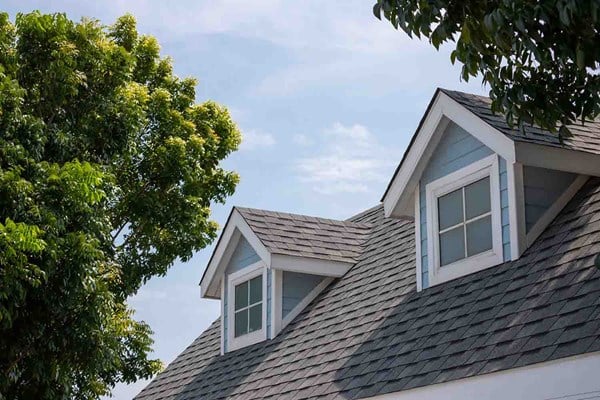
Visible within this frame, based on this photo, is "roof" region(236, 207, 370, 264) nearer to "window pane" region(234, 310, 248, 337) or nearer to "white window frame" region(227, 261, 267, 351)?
"white window frame" region(227, 261, 267, 351)

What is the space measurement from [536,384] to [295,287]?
6453 millimetres

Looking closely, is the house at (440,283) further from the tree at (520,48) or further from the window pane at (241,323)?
the tree at (520,48)

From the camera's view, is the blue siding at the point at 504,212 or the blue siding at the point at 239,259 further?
the blue siding at the point at 239,259

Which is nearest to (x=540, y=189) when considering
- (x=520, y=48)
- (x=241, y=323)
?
(x=520, y=48)

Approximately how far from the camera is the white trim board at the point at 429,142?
10.3 meters

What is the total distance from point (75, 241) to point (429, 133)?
5111 mm

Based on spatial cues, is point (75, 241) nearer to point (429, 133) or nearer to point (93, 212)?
point (93, 212)

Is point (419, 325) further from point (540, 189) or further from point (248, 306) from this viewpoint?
point (248, 306)

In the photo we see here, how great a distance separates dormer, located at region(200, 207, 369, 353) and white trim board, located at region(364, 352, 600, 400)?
5.15m

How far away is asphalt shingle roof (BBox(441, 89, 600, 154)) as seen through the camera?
33.2 feet

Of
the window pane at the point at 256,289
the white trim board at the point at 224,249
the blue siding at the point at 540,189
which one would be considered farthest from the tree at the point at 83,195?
the blue siding at the point at 540,189

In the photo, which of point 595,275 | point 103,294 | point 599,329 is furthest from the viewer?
point 103,294

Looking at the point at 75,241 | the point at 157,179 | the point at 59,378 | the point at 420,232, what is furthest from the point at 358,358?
the point at 157,179

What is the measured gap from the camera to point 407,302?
1103 cm
